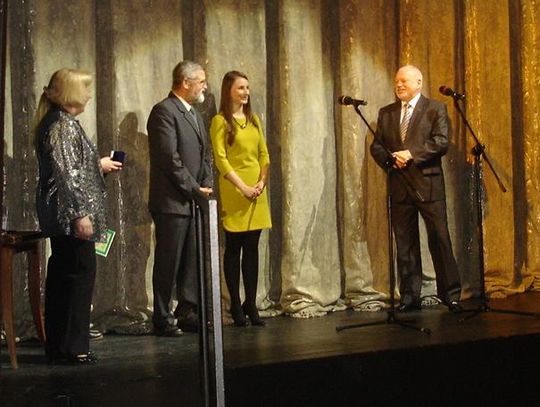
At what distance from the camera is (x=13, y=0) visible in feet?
15.9

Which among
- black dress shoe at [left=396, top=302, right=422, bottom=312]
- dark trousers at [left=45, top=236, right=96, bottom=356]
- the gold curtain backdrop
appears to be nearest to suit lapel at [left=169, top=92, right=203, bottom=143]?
the gold curtain backdrop

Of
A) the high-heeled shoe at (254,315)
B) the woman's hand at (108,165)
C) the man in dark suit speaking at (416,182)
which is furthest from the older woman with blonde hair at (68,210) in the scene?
the man in dark suit speaking at (416,182)

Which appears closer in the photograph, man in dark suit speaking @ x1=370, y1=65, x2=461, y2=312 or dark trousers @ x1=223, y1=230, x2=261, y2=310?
dark trousers @ x1=223, y1=230, x2=261, y2=310

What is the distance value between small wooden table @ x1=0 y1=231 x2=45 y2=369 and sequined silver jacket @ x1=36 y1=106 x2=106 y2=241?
0.47ft

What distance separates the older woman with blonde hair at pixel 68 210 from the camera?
402cm

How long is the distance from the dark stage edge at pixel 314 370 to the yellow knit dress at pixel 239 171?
65 centimetres

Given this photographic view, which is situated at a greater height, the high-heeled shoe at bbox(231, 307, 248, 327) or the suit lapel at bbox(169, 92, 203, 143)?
the suit lapel at bbox(169, 92, 203, 143)

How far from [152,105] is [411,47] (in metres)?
1.78

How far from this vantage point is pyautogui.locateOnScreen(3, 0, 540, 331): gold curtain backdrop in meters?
5.04

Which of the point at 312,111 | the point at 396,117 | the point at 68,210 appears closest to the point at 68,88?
the point at 68,210

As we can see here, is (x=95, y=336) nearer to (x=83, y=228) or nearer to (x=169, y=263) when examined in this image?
(x=169, y=263)

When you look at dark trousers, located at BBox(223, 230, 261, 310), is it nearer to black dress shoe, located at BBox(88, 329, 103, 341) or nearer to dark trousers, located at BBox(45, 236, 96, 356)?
black dress shoe, located at BBox(88, 329, 103, 341)

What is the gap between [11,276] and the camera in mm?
4125

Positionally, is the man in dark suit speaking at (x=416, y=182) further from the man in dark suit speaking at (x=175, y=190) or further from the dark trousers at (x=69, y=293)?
the dark trousers at (x=69, y=293)
